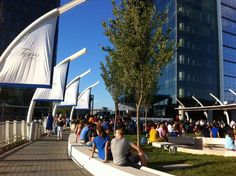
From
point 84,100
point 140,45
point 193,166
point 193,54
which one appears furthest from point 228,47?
point 193,166

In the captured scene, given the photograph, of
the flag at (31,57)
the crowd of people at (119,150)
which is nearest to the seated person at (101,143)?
the crowd of people at (119,150)

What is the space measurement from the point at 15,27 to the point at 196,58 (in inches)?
1421

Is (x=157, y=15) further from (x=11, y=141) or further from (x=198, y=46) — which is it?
(x=198, y=46)

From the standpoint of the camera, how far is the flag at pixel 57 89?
964 inches

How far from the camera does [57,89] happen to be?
26.0 metres

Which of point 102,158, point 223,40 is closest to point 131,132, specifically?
point 102,158

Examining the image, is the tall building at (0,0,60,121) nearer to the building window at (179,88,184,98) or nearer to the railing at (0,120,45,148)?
the building window at (179,88,184,98)

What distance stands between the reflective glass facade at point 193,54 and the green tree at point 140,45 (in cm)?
5457

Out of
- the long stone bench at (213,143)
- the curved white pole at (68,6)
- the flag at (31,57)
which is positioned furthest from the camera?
the long stone bench at (213,143)

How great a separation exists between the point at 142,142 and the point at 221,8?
232ft

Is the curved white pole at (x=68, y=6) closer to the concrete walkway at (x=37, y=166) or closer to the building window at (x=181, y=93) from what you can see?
the concrete walkway at (x=37, y=166)

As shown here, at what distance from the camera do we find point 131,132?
31250mm

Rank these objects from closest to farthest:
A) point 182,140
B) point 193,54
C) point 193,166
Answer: point 193,166 → point 182,140 → point 193,54

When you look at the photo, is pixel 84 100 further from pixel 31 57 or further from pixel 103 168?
pixel 103 168
